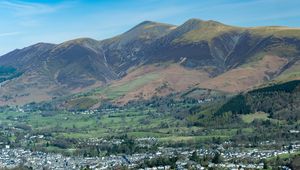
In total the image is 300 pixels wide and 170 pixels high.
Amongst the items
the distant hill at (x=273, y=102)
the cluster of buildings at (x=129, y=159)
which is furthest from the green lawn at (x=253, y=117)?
the cluster of buildings at (x=129, y=159)

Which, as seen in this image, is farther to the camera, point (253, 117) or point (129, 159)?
point (253, 117)

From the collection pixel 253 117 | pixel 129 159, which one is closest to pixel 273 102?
pixel 253 117

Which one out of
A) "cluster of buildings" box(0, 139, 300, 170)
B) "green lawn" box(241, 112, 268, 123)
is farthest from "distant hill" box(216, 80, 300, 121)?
"cluster of buildings" box(0, 139, 300, 170)

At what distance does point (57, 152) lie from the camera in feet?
427

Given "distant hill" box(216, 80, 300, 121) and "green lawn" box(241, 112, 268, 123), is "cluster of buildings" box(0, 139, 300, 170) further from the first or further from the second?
"distant hill" box(216, 80, 300, 121)

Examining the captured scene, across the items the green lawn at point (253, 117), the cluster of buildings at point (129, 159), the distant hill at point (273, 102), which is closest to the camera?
the cluster of buildings at point (129, 159)

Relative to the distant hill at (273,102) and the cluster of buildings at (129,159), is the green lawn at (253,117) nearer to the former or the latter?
the distant hill at (273,102)

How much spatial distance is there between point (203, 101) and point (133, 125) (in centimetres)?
4191

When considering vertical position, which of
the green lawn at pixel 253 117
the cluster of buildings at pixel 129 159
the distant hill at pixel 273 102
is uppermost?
the distant hill at pixel 273 102

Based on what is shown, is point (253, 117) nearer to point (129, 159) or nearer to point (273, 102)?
point (273, 102)

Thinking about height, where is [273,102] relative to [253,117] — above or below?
above

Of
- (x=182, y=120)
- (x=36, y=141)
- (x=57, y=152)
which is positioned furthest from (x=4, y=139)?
(x=182, y=120)

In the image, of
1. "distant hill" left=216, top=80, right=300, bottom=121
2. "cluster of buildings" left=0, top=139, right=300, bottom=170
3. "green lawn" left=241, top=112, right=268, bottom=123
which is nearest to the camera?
"cluster of buildings" left=0, top=139, right=300, bottom=170

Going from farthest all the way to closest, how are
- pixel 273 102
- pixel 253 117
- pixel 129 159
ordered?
pixel 273 102
pixel 253 117
pixel 129 159
